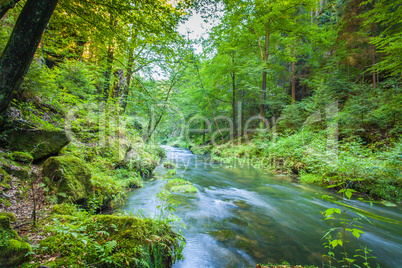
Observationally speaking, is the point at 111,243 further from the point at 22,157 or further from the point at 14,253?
the point at 22,157

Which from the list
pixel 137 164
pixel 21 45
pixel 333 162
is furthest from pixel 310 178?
pixel 21 45

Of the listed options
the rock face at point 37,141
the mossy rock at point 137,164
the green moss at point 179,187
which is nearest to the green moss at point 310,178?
the green moss at point 179,187

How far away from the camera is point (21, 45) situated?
2.47 m

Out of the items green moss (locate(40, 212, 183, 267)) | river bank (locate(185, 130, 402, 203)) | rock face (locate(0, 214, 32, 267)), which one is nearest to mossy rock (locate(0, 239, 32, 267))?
rock face (locate(0, 214, 32, 267))

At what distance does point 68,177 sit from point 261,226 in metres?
4.56

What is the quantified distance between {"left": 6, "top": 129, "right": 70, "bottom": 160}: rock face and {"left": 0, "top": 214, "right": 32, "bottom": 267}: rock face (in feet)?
8.14

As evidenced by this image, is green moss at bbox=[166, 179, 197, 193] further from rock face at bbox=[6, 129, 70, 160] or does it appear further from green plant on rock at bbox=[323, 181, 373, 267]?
green plant on rock at bbox=[323, 181, 373, 267]

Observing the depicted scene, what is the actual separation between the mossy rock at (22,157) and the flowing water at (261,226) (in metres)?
2.30

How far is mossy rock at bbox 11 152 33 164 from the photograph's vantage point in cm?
324

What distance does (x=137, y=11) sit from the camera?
4.12m

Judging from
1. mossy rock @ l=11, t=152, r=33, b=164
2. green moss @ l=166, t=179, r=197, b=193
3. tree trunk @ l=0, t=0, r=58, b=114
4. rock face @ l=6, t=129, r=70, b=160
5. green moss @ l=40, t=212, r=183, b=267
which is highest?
tree trunk @ l=0, t=0, r=58, b=114

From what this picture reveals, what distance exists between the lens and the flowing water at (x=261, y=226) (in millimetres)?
3092

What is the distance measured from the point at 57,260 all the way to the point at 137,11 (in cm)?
494

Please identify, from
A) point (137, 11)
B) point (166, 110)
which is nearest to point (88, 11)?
point (137, 11)
